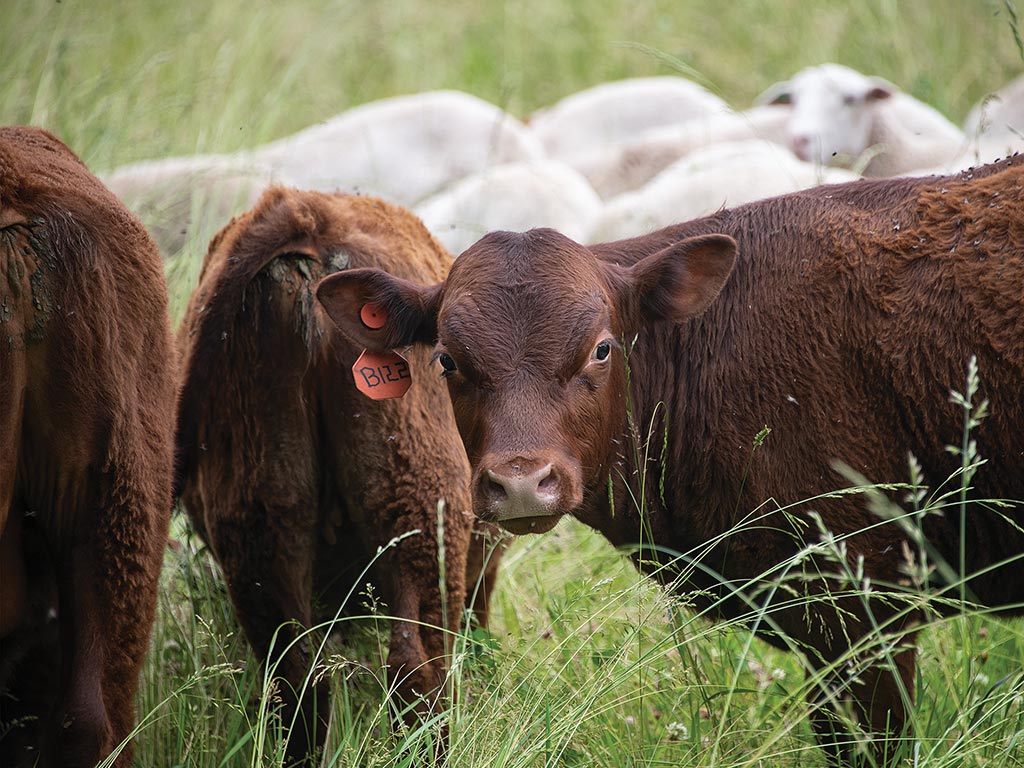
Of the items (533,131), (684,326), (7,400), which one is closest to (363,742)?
(7,400)

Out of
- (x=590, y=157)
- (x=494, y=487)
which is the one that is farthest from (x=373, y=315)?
(x=590, y=157)

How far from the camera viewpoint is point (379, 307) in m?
3.42

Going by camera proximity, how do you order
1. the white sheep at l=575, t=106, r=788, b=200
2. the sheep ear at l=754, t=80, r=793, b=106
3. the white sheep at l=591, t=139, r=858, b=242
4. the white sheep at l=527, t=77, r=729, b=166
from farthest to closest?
1. the white sheep at l=527, t=77, r=729, b=166
2. the sheep ear at l=754, t=80, r=793, b=106
3. the white sheep at l=575, t=106, r=788, b=200
4. the white sheep at l=591, t=139, r=858, b=242

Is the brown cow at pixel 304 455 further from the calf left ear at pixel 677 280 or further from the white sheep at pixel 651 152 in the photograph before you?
the white sheep at pixel 651 152

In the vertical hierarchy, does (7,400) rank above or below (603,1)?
below

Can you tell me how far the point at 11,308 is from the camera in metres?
2.68

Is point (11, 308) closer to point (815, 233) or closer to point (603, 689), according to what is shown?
point (603, 689)

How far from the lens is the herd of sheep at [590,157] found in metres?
6.65

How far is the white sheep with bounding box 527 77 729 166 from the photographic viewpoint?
10.4m

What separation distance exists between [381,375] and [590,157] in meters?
6.44

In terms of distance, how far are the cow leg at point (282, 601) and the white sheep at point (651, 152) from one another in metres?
5.94

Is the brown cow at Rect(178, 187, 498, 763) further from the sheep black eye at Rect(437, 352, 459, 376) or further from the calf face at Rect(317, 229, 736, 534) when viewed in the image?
the sheep black eye at Rect(437, 352, 459, 376)

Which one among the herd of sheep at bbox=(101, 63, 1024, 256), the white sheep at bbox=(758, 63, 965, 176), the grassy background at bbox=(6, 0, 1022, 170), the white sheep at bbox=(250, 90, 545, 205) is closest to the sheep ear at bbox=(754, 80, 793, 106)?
the herd of sheep at bbox=(101, 63, 1024, 256)

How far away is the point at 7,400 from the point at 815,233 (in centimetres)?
219
